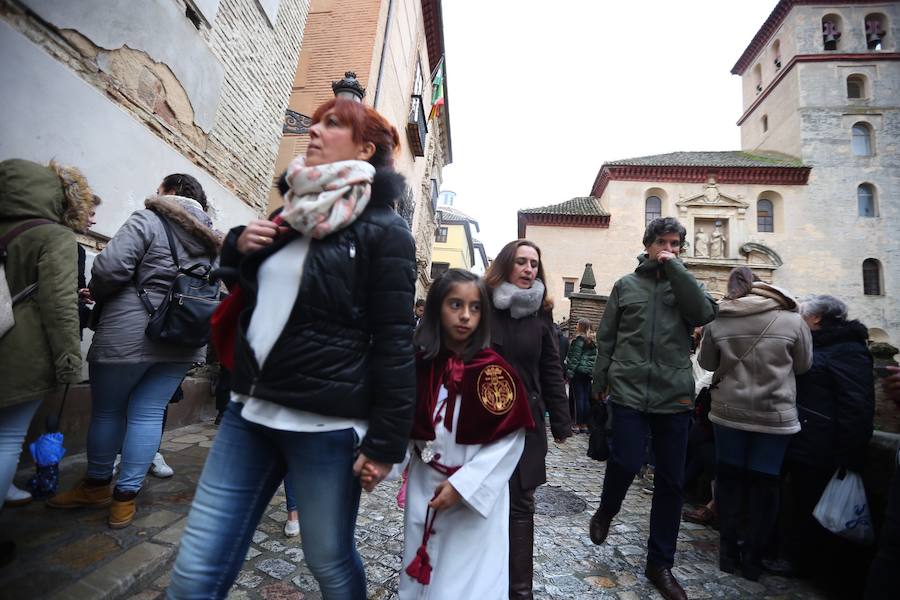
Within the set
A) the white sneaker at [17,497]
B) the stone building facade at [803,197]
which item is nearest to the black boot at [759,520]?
the white sneaker at [17,497]

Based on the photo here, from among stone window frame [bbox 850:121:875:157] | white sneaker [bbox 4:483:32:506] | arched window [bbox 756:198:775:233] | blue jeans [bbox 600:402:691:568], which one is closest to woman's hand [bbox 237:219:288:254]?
blue jeans [bbox 600:402:691:568]

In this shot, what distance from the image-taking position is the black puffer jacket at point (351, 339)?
1354 mm

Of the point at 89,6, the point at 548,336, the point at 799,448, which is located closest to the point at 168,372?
the point at 548,336

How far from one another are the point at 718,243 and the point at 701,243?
0.84 meters

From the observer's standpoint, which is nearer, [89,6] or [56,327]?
[56,327]

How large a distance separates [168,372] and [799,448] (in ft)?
14.3

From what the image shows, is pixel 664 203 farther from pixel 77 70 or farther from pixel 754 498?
pixel 77 70

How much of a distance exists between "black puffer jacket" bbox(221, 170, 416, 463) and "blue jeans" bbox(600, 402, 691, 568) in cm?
202

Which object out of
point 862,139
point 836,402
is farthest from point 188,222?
point 862,139

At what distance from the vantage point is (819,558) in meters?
3.01

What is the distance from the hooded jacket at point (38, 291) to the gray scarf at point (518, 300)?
88.9 inches

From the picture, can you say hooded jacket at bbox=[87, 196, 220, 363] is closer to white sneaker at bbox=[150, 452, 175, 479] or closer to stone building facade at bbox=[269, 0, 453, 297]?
white sneaker at bbox=[150, 452, 175, 479]

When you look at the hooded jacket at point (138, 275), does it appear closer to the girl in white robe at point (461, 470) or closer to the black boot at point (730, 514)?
the girl in white robe at point (461, 470)

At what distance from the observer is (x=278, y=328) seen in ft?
4.54
